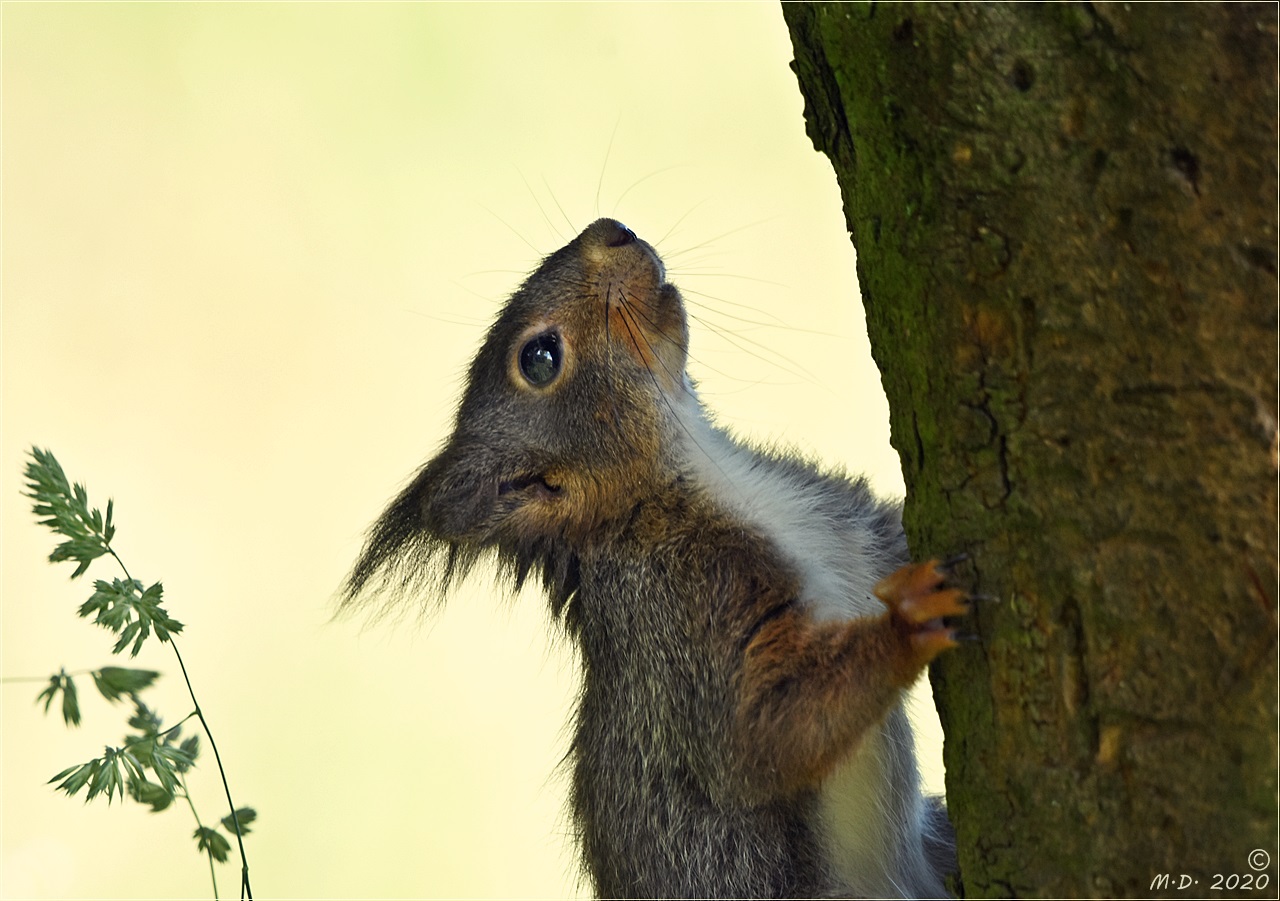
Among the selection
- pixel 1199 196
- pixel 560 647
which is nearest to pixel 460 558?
pixel 560 647

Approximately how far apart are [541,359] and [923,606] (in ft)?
6.15

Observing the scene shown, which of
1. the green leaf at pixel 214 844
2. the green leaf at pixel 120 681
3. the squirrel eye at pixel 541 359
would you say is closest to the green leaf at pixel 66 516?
the green leaf at pixel 120 681

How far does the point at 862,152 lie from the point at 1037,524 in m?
0.84

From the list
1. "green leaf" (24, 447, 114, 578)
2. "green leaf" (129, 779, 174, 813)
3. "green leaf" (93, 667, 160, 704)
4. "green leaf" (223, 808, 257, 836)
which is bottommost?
"green leaf" (223, 808, 257, 836)

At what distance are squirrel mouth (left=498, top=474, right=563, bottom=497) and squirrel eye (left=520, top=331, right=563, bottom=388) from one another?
32cm

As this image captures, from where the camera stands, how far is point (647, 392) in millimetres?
3955

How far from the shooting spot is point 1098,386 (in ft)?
7.13

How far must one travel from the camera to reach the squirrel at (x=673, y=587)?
326 centimetres

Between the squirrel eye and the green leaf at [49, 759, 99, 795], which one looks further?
the squirrel eye

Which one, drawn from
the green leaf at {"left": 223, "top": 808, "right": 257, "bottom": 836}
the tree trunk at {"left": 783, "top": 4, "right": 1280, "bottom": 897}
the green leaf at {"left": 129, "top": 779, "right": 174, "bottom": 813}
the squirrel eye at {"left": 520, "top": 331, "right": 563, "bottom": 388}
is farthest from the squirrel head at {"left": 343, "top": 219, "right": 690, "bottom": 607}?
the tree trunk at {"left": 783, "top": 4, "right": 1280, "bottom": 897}

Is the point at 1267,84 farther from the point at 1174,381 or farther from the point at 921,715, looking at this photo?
the point at 921,715

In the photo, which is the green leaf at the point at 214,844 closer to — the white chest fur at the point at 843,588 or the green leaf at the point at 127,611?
the green leaf at the point at 127,611

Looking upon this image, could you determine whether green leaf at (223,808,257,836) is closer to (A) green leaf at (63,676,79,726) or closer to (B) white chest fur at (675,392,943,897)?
(A) green leaf at (63,676,79,726)

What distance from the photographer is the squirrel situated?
326 cm
